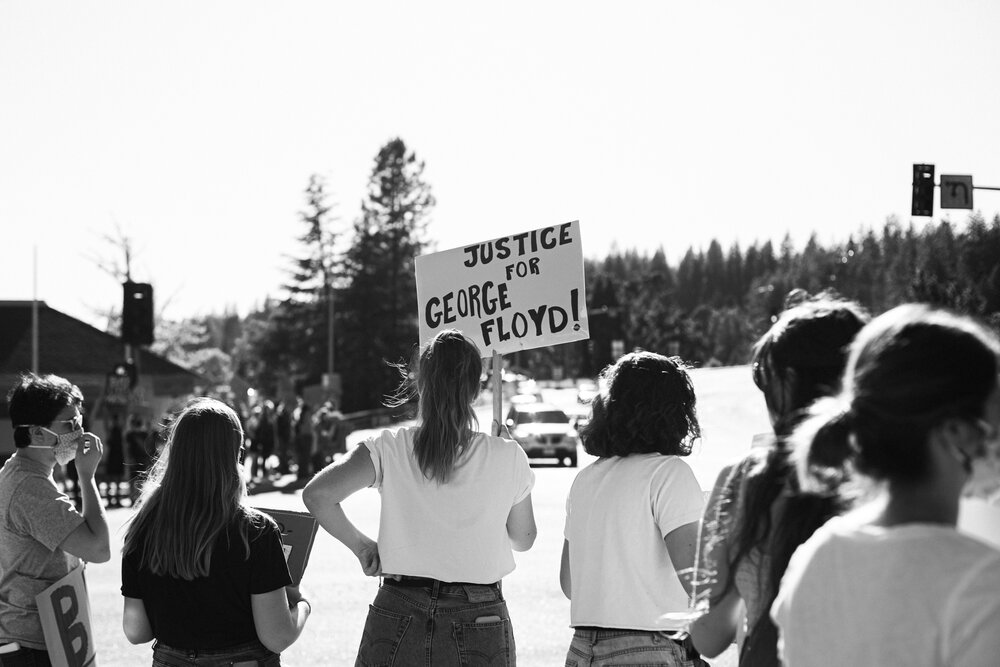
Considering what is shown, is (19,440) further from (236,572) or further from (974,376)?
(974,376)

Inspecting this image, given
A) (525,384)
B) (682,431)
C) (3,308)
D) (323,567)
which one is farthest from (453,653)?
(525,384)

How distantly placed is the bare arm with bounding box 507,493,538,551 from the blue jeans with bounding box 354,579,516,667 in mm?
276

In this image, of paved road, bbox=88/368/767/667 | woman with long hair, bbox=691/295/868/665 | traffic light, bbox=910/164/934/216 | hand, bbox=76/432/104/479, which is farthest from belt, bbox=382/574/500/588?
traffic light, bbox=910/164/934/216

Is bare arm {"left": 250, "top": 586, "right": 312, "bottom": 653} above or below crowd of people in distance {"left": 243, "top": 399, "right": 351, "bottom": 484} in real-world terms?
below

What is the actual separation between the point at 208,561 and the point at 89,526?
815mm

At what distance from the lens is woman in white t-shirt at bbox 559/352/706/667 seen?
3.70m

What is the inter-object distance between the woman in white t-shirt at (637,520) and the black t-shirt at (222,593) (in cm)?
104

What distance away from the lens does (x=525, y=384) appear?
3871 inches

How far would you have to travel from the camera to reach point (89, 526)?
414cm

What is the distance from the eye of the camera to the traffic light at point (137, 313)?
22.2 meters

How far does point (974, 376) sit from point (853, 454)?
0.23 meters

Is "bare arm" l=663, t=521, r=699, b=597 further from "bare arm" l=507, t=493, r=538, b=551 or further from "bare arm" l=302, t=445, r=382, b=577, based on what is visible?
"bare arm" l=302, t=445, r=382, b=577

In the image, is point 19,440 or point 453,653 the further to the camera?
point 19,440

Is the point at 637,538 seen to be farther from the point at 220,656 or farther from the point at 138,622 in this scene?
the point at 138,622
